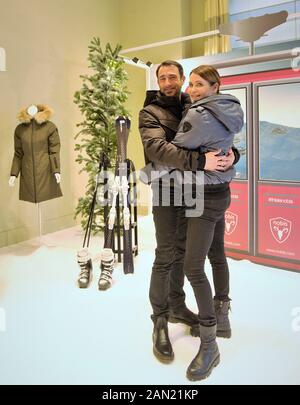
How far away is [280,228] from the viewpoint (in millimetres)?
3598

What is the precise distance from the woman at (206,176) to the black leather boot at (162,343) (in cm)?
17

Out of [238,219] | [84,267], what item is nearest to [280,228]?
[238,219]

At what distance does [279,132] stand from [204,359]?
7.27 ft

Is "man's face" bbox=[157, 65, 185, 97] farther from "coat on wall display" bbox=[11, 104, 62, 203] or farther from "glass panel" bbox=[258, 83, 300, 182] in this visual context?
"coat on wall display" bbox=[11, 104, 62, 203]

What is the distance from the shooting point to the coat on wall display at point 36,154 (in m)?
4.43

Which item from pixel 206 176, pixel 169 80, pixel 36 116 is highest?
pixel 36 116

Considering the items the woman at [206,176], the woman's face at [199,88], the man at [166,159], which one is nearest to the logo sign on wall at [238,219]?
the man at [166,159]

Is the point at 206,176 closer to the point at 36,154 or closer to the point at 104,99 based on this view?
the point at 104,99

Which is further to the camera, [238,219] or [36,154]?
[36,154]

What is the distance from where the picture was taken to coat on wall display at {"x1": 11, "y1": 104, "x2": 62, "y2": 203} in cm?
443

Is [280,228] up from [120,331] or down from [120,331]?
up

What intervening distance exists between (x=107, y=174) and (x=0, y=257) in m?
1.43

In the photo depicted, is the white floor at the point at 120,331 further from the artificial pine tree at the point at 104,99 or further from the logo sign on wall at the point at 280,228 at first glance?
the artificial pine tree at the point at 104,99

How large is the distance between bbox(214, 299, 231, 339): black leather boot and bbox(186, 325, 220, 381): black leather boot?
1.11 feet
